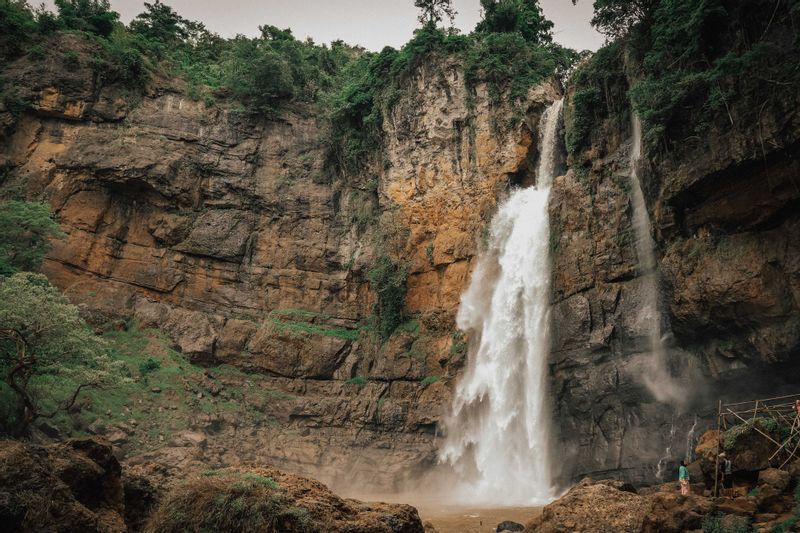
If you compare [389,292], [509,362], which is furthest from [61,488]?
[389,292]

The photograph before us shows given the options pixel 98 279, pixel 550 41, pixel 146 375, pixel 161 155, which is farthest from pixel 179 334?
pixel 550 41

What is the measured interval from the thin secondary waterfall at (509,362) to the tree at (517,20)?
9497 millimetres

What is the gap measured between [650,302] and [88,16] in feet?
122

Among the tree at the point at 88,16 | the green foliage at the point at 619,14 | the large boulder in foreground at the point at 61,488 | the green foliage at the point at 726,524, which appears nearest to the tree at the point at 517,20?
the green foliage at the point at 619,14

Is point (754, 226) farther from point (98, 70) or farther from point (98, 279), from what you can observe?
point (98, 70)

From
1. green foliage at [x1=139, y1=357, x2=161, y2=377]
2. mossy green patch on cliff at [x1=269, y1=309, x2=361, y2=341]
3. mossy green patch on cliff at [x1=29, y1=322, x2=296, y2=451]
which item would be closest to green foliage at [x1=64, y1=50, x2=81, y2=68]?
mossy green patch on cliff at [x1=29, y1=322, x2=296, y2=451]

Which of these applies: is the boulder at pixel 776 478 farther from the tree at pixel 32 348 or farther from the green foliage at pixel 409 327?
the green foliage at pixel 409 327

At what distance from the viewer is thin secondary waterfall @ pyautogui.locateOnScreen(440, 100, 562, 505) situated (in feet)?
76.5

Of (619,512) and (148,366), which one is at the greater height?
(148,366)

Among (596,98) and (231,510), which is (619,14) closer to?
(596,98)

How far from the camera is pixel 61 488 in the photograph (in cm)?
806

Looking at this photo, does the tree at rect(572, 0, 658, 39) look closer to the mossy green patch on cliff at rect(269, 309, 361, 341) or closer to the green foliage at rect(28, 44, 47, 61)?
the mossy green patch on cliff at rect(269, 309, 361, 341)

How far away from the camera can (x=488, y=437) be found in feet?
83.1

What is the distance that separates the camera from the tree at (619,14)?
21172 mm
